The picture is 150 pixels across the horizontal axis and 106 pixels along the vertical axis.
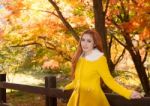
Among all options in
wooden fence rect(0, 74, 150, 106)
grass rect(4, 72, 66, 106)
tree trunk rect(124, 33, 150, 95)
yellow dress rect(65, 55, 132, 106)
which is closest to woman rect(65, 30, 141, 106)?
yellow dress rect(65, 55, 132, 106)

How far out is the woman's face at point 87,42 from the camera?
402 centimetres

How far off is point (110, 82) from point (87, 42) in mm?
523

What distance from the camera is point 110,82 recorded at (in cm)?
380

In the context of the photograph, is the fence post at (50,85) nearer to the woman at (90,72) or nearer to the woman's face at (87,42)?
the woman at (90,72)

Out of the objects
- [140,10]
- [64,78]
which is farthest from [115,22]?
[64,78]

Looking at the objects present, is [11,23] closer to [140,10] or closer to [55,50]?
[55,50]

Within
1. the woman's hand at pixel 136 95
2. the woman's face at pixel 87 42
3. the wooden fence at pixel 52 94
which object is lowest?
the wooden fence at pixel 52 94

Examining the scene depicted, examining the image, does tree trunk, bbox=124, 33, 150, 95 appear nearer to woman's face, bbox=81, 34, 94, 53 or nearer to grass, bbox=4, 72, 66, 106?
grass, bbox=4, 72, 66, 106

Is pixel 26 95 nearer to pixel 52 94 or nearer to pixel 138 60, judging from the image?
pixel 138 60

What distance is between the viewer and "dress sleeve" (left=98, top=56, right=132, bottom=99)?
12.1 ft

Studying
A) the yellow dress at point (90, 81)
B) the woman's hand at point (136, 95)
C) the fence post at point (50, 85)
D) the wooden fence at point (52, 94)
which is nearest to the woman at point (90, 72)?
the yellow dress at point (90, 81)

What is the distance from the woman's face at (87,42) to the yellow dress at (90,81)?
0.13 metres

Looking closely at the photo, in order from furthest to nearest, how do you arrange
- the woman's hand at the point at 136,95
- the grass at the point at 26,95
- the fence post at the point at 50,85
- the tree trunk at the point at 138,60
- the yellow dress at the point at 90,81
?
the grass at the point at 26,95 → the tree trunk at the point at 138,60 → the fence post at the point at 50,85 → the yellow dress at the point at 90,81 → the woman's hand at the point at 136,95

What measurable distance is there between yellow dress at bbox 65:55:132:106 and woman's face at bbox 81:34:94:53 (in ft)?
0.43
